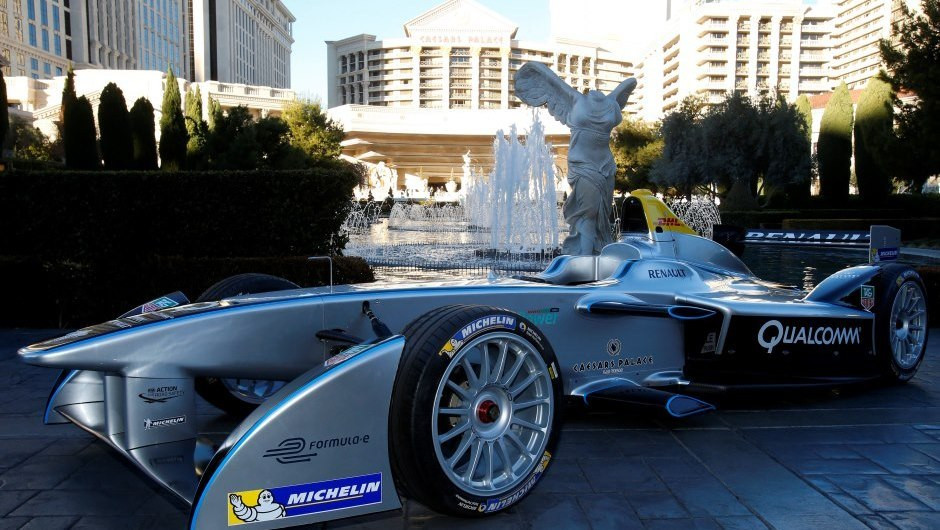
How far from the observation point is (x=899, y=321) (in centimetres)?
554

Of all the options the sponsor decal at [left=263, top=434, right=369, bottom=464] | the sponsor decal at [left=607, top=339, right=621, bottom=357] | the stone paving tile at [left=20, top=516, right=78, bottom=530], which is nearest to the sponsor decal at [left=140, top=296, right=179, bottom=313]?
the stone paving tile at [left=20, top=516, right=78, bottom=530]

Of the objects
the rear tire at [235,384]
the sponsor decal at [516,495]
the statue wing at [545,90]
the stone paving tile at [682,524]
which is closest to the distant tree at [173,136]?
the statue wing at [545,90]

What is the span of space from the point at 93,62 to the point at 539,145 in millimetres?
91228

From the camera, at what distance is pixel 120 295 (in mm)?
8070

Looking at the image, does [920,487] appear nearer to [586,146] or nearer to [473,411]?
[473,411]

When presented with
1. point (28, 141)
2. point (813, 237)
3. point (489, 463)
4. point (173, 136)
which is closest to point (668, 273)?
point (489, 463)

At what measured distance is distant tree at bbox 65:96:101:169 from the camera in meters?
27.6

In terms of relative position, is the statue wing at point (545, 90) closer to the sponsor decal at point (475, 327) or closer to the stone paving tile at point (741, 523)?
the sponsor decal at point (475, 327)

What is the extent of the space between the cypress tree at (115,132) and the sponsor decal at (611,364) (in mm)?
28771

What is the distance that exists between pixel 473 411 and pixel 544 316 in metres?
1.09

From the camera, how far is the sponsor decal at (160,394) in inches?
119

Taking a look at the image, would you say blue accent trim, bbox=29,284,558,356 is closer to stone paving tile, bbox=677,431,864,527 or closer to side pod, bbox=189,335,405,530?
side pod, bbox=189,335,405,530

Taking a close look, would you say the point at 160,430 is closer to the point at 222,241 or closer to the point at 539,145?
the point at 222,241

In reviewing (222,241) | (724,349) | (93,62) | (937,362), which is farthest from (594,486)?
(93,62)
